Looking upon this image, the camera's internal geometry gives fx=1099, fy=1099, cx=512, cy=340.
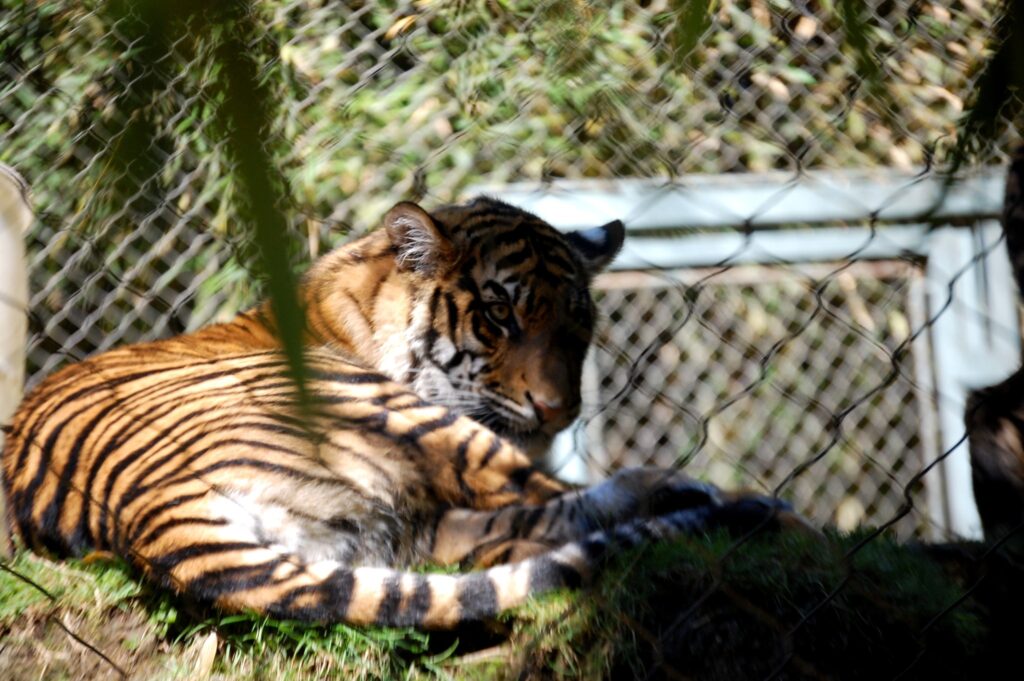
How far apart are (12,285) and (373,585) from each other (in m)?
1.29

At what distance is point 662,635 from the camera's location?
163 centimetres

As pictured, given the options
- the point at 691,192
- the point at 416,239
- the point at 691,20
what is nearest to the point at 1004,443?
the point at 691,192

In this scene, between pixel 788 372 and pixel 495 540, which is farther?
pixel 788 372

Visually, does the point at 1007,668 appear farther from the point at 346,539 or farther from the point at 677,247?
the point at 677,247

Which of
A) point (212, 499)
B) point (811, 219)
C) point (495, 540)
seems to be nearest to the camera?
point (212, 499)

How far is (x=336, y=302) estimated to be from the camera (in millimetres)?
2430

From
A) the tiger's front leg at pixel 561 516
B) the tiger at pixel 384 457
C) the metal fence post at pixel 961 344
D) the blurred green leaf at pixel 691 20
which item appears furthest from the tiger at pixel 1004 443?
the blurred green leaf at pixel 691 20

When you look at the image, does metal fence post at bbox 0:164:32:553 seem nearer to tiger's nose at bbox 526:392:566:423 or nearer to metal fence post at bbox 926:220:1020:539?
tiger's nose at bbox 526:392:566:423

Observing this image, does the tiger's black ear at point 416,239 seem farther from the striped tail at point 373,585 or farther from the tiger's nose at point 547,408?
the striped tail at point 373,585

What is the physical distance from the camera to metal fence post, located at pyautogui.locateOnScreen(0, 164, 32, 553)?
2.35 meters

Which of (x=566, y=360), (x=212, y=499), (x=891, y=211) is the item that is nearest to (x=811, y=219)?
(x=891, y=211)

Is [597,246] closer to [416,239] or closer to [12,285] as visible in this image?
[416,239]

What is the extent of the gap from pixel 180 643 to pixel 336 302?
891 millimetres

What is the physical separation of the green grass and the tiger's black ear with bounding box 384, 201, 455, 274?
0.91 meters
